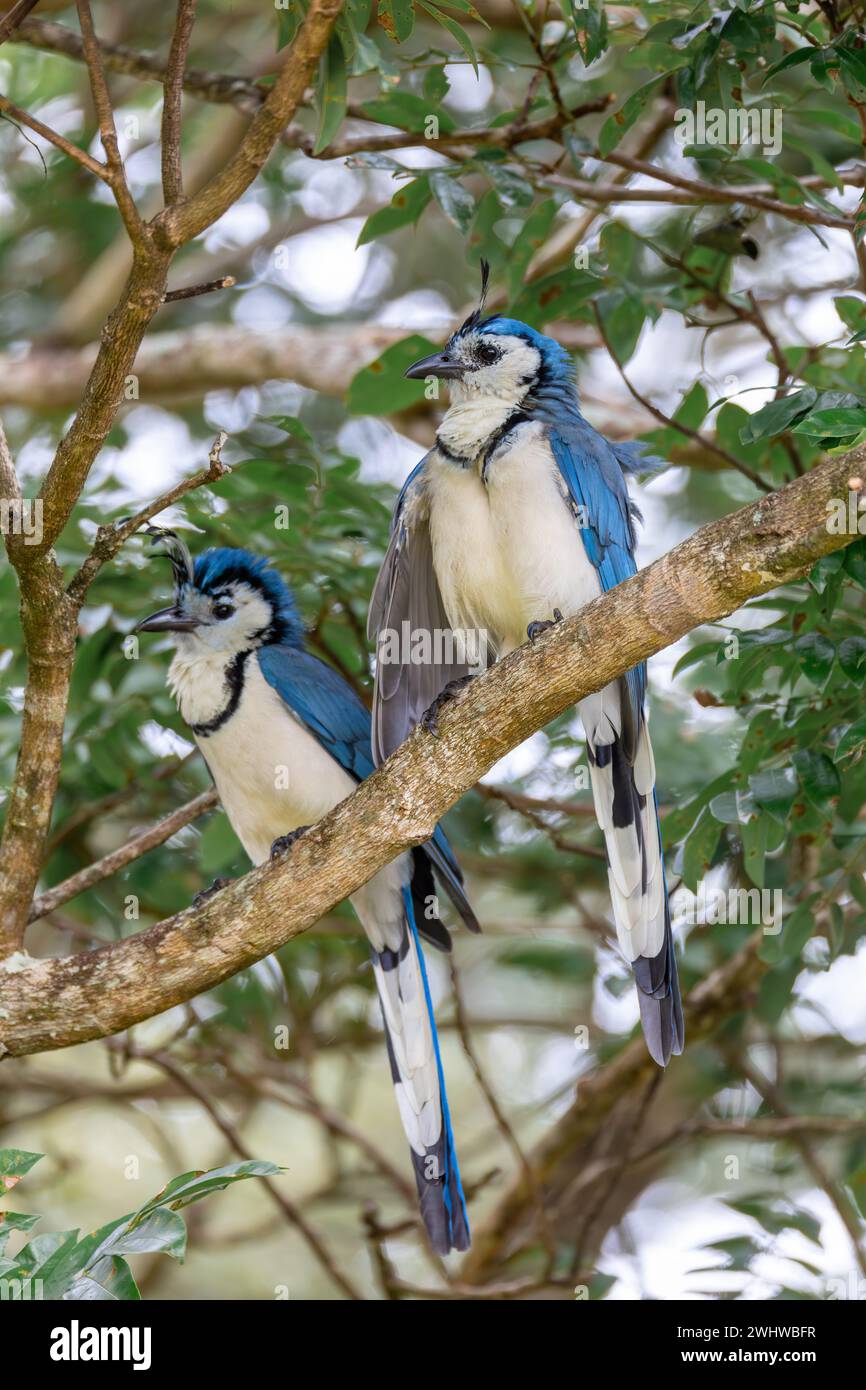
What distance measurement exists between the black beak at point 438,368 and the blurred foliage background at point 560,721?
0.15m

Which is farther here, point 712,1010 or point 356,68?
point 712,1010

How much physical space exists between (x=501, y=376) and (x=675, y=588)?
1.42 m

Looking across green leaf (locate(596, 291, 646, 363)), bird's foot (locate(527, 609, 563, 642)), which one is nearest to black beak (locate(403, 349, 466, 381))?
green leaf (locate(596, 291, 646, 363))

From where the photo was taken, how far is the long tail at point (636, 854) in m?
3.72

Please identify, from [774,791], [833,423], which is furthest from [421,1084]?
[833,423]

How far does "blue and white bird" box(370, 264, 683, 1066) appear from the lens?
147 inches

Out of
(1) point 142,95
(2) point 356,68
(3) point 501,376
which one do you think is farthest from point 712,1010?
(1) point 142,95

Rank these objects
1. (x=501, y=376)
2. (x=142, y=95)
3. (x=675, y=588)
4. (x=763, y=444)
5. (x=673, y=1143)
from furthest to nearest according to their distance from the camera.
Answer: (x=142, y=95) → (x=673, y=1143) → (x=763, y=444) → (x=501, y=376) → (x=675, y=588)

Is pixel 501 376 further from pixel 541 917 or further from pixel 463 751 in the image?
pixel 541 917

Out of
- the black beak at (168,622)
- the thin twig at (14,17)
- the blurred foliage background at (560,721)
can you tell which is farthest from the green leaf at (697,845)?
the thin twig at (14,17)

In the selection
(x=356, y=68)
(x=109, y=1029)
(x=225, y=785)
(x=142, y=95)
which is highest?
(x=142, y=95)

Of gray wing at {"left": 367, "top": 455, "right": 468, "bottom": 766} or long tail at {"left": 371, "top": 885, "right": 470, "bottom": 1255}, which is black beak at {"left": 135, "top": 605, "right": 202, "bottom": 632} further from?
long tail at {"left": 371, "top": 885, "right": 470, "bottom": 1255}

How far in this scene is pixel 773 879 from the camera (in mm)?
4652

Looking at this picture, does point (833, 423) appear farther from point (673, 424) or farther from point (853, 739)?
point (673, 424)
